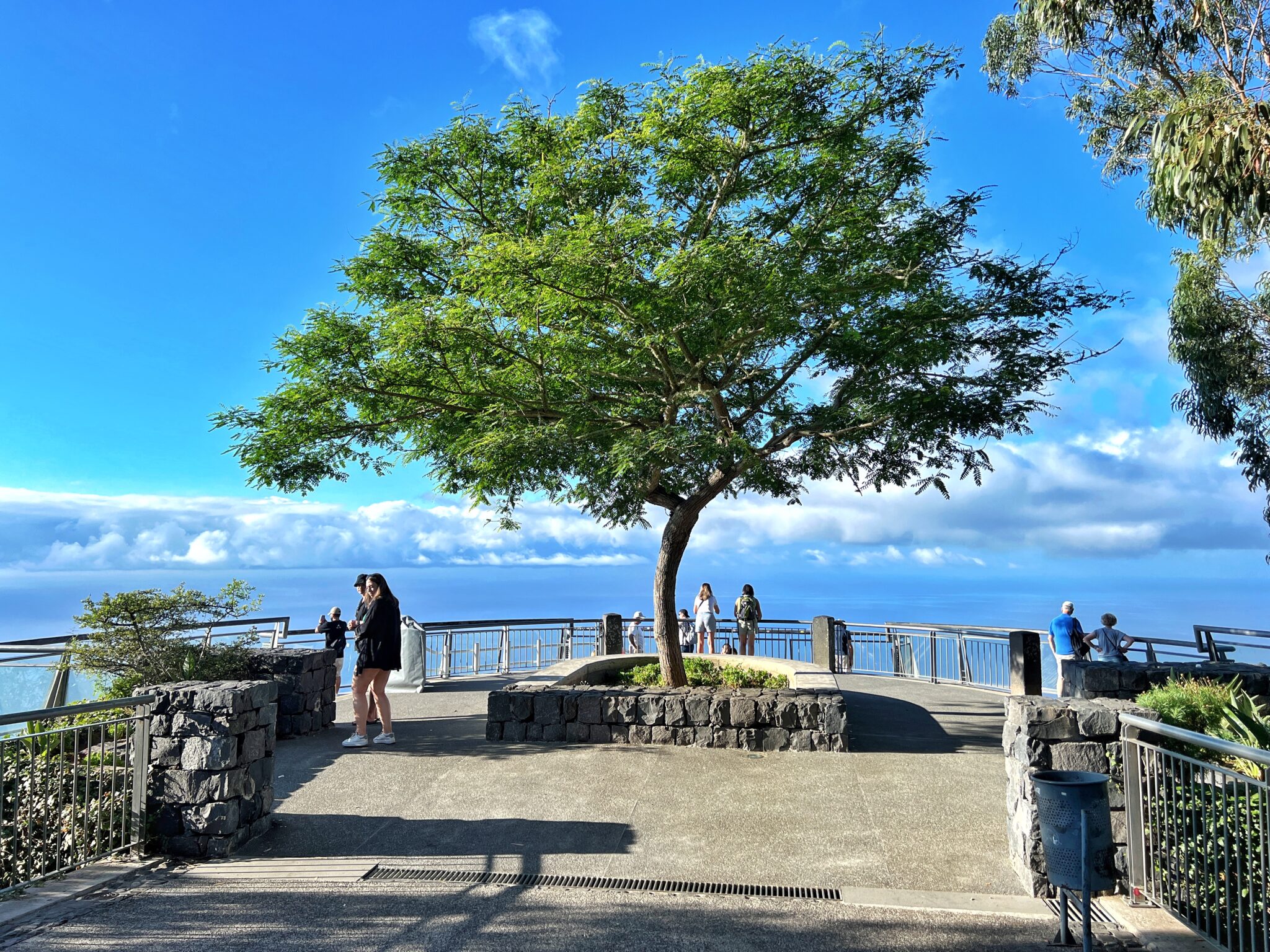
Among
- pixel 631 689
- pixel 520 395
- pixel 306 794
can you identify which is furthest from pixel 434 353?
pixel 306 794

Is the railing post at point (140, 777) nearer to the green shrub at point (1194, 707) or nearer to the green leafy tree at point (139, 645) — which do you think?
the green leafy tree at point (139, 645)

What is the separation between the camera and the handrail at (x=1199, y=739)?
4.08 m

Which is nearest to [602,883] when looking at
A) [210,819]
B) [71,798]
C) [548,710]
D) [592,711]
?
[210,819]

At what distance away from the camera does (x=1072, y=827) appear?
15.5 ft

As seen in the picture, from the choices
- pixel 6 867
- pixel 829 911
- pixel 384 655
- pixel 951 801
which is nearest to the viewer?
pixel 829 911

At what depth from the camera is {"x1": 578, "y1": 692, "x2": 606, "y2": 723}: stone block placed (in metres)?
10.5

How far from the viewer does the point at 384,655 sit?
9.67 meters

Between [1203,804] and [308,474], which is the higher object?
[308,474]

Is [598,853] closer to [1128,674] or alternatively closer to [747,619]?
[1128,674]

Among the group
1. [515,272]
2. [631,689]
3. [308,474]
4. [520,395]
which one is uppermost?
[515,272]

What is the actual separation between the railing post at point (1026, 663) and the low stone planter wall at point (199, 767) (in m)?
12.8

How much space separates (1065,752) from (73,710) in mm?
6544

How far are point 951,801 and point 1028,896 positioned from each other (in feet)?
7.46

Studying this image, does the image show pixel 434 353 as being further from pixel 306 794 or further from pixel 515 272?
pixel 306 794
